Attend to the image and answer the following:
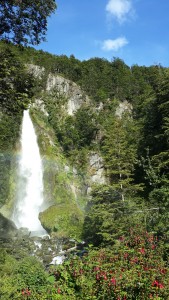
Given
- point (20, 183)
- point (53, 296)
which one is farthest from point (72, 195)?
point (53, 296)

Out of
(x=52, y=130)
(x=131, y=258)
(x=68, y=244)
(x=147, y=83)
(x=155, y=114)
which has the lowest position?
(x=68, y=244)

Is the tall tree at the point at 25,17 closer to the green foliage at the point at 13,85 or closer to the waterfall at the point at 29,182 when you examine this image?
the green foliage at the point at 13,85

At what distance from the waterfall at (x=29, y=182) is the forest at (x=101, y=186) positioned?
1.40m

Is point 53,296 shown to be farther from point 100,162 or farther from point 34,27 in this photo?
point 100,162

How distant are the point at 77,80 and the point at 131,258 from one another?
5974 centimetres

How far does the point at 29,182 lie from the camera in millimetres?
37406

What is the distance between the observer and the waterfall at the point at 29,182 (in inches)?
1312

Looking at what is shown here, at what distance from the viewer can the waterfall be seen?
33.3m

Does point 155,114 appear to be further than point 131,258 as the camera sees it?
Yes

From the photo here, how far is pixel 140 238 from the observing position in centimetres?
599

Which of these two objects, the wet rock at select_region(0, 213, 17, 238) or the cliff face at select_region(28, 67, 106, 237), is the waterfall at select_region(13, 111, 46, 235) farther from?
the wet rock at select_region(0, 213, 17, 238)

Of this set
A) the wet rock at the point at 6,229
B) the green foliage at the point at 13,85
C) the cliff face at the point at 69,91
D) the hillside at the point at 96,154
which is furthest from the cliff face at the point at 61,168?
the green foliage at the point at 13,85

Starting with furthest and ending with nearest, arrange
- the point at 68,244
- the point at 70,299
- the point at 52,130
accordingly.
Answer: the point at 52,130 < the point at 68,244 < the point at 70,299

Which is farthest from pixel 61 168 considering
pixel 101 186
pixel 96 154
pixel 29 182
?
pixel 101 186
